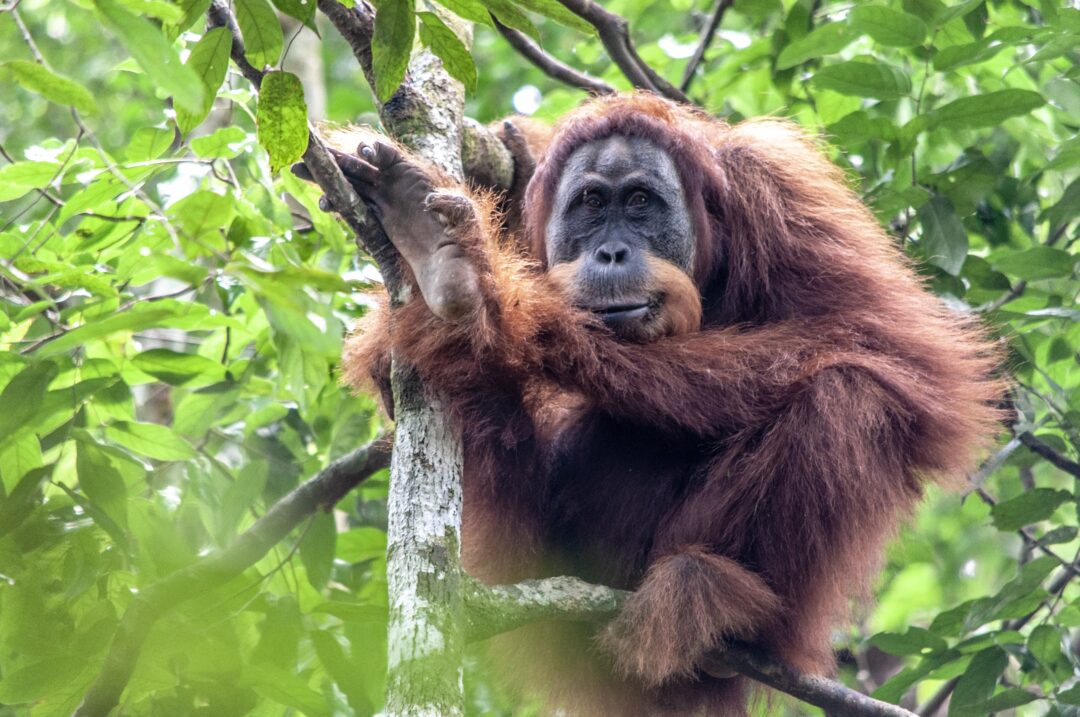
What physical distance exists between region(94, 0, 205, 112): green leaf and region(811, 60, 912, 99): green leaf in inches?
119

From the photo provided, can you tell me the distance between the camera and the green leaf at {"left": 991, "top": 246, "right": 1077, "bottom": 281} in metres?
4.09

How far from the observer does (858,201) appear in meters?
4.48

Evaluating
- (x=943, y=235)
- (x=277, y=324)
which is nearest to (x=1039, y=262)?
(x=943, y=235)

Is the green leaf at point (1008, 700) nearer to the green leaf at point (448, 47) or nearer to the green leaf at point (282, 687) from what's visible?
the green leaf at point (282, 687)

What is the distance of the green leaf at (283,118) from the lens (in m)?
2.66

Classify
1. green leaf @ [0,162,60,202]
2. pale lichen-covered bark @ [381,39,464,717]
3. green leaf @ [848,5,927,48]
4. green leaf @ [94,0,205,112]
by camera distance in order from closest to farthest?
green leaf @ [94,0,205,112] < pale lichen-covered bark @ [381,39,464,717] < green leaf @ [0,162,60,202] < green leaf @ [848,5,927,48]

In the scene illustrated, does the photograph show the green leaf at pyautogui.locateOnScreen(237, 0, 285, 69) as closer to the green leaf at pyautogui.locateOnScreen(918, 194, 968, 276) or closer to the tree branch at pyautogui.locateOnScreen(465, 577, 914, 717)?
the tree branch at pyautogui.locateOnScreen(465, 577, 914, 717)

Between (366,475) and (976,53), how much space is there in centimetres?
260

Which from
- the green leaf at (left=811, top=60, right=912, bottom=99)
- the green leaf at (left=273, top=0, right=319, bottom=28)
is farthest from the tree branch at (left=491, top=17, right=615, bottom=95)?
the green leaf at (left=273, top=0, right=319, bottom=28)

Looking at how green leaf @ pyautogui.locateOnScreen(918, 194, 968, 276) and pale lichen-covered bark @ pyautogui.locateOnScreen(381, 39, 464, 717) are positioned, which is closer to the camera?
pale lichen-covered bark @ pyautogui.locateOnScreen(381, 39, 464, 717)

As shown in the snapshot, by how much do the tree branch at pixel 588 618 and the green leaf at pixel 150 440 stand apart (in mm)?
1220

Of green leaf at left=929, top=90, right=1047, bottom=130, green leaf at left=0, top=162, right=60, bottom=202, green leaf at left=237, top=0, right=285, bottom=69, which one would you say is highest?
green leaf at left=929, top=90, right=1047, bottom=130

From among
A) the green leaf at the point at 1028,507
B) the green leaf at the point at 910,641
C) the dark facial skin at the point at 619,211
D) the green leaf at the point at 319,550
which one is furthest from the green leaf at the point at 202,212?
the green leaf at the point at 1028,507

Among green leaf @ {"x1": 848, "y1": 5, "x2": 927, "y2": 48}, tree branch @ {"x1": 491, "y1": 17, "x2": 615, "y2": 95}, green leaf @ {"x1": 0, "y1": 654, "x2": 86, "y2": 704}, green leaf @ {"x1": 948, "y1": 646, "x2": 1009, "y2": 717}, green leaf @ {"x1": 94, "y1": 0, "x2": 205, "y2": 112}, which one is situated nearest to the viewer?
green leaf @ {"x1": 94, "y1": 0, "x2": 205, "y2": 112}
